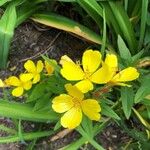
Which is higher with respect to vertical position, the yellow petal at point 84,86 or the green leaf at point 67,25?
the yellow petal at point 84,86

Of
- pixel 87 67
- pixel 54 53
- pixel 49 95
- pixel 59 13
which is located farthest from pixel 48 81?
pixel 59 13

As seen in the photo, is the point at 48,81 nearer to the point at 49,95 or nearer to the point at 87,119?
the point at 49,95

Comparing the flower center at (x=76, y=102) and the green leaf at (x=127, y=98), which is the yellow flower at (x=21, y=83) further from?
the green leaf at (x=127, y=98)

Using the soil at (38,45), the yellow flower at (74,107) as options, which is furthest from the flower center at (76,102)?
the soil at (38,45)

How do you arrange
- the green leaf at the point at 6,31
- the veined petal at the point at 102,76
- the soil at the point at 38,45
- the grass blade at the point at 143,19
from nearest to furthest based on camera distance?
the veined petal at the point at 102,76, the grass blade at the point at 143,19, the green leaf at the point at 6,31, the soil at the point at 38,45

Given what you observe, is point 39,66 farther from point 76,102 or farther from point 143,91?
point 143,91
